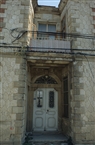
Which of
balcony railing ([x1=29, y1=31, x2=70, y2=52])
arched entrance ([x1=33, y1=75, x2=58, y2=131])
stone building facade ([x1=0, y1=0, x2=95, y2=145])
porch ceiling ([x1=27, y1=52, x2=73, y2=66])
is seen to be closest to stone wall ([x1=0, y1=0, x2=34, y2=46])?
stone building facade ([x1=0, y1=0, x2=95, y2=145])

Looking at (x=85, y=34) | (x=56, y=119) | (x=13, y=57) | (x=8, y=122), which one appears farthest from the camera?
(x=56, y=119)

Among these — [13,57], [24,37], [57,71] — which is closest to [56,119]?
[57,71]

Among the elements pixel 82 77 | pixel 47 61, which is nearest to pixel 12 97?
pixel 47 61

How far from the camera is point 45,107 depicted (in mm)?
8305

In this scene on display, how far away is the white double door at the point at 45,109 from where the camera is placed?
8.11m

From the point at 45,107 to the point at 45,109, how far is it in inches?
4.2

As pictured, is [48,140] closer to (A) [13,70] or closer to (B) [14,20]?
(A) [13,70]

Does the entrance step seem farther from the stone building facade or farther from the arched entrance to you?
the arched entrance

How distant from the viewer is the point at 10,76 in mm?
6332

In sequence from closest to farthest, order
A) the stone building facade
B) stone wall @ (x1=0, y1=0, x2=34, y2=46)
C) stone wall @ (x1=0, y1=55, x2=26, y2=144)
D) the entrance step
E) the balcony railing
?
stone wall @ (x1=0, y1=55, x2=26, y2=144) < the stone building facade < the entrance step < stone wall @ (x1=0, y1=0, x2=34, y2=46) < the balcony railing

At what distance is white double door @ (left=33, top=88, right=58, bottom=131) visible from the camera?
8.11m

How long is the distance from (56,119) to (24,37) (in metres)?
4.65

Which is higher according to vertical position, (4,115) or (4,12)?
(4,12)

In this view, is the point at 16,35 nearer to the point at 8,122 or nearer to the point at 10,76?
the point at 10,76
